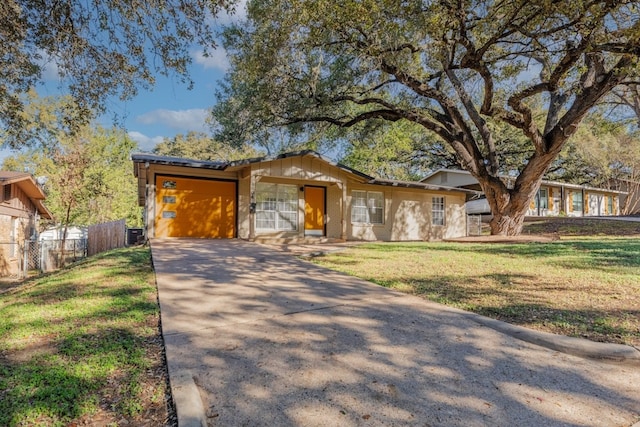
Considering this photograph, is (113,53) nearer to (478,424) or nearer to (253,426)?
(253,426)

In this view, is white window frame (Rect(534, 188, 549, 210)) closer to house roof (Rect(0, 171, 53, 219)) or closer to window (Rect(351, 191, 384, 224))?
window (Rect(351, 191, 384, 224))

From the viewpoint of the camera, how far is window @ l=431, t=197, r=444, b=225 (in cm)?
1711

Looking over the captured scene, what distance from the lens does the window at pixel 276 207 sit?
13367 mm

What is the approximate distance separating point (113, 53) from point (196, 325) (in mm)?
5144

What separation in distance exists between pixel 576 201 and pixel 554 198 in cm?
324

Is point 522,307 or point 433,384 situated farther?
point 522,307

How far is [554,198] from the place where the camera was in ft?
93.2

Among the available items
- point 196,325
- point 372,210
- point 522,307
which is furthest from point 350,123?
point 196,325

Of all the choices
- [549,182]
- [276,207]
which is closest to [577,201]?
[549,182]

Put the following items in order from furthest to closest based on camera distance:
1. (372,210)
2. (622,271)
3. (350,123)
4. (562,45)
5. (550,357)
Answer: (372,210) < (350,123) < (562,45) < (622,271) < (550,357)

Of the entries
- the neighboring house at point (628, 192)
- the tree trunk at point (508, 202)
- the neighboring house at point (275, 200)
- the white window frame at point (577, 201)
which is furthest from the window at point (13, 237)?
the neighboring house at point (628, 192)

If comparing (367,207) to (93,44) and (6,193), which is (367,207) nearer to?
(93,44)

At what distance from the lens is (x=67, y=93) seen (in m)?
6.40

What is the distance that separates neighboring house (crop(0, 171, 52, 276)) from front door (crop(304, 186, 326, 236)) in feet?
34.9
